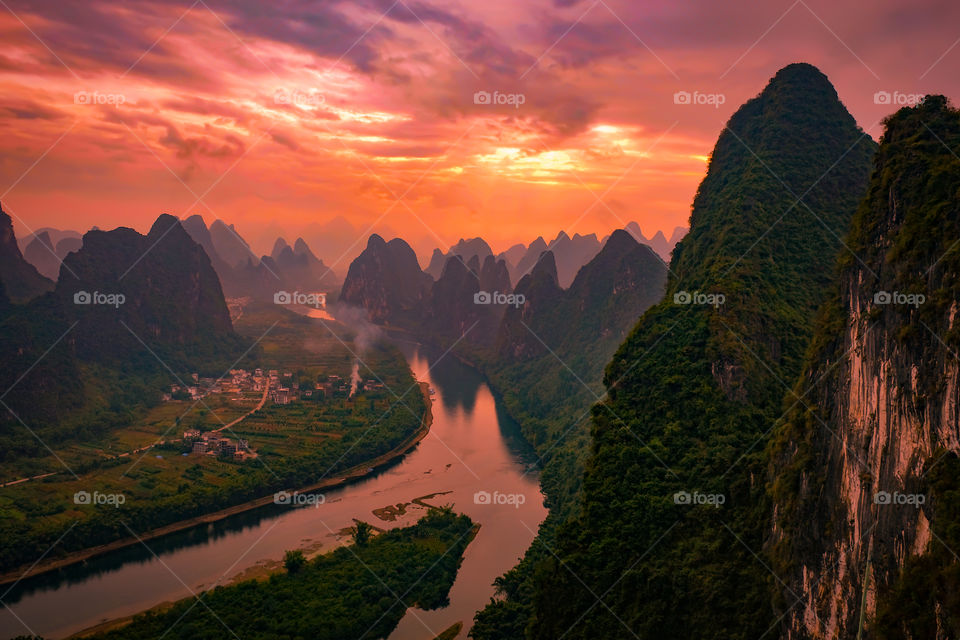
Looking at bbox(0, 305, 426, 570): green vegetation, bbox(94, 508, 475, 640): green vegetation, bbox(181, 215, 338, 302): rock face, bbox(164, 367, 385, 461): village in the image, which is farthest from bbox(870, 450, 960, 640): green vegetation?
bbox(181, 215, 338, 302): rock face

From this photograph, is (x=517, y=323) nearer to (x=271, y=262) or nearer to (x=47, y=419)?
(x=47, y=419)

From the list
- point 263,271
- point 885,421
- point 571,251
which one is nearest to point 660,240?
point 571,251

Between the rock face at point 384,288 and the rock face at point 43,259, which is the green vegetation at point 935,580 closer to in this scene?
the rock face at point 384,288

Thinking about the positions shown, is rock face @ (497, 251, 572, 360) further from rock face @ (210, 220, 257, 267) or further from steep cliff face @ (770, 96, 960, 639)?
rock face @ (210, 220, 257, 267)

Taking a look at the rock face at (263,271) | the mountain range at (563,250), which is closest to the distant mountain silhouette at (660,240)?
the mountain range at (563,250)

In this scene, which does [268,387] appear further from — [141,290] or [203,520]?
[203,520]

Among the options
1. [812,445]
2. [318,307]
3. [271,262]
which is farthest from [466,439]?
[271,262]
